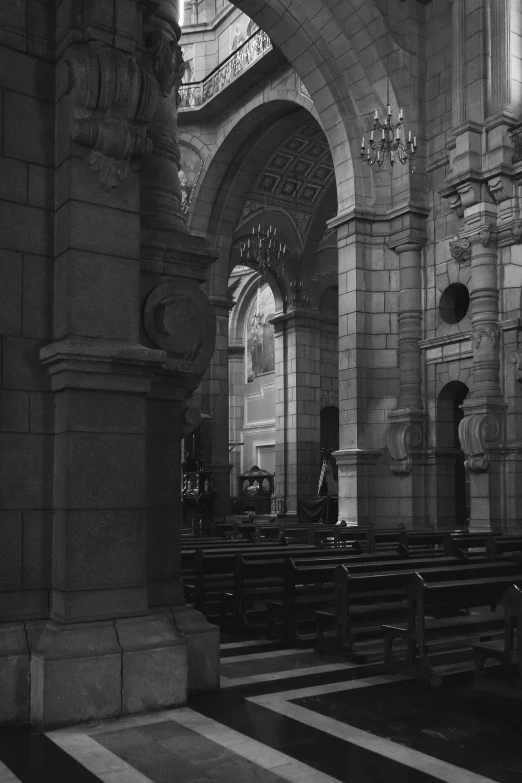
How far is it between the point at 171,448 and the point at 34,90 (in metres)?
2.76

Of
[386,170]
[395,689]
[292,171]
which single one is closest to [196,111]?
[292,171]

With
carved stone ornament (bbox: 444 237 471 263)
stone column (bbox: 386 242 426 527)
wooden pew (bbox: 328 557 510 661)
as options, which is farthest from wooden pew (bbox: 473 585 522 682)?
carved stone ornament (bbox: 444 237 471 263)

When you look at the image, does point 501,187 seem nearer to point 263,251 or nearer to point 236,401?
point 263,251

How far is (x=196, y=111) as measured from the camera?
2367cm

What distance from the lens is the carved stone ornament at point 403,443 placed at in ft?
53.6

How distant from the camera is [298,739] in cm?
461

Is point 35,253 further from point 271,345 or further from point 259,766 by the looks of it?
point 271,345

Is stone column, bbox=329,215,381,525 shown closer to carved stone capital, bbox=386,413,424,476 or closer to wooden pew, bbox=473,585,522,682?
carved stone capital, bbox=386,413,424,476

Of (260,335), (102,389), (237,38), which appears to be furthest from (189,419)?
(260,335)

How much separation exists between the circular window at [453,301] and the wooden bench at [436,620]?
1003 cm

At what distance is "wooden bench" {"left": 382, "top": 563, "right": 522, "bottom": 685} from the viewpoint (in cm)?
606

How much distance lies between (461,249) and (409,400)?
3219mm

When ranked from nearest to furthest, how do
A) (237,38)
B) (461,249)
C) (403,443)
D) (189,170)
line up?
(461,249), (403,443), (189,170), (237,38)

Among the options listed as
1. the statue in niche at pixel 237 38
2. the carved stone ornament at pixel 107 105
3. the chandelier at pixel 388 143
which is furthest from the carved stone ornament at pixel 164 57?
the statue in niche at pixel 237 38
